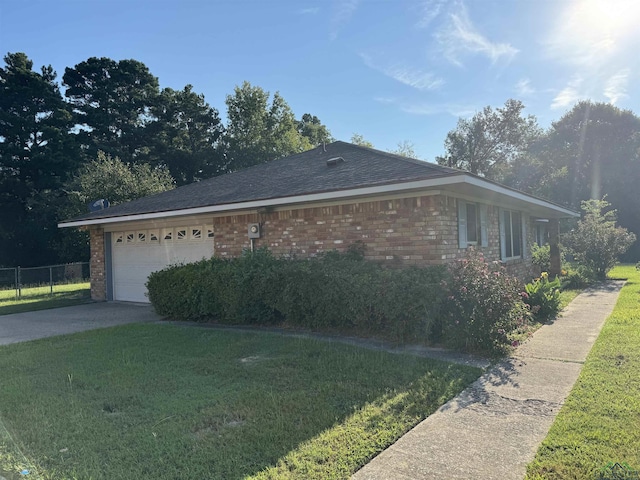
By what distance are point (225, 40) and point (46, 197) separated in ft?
88.6

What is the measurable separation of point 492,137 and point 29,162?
39954 millimetres

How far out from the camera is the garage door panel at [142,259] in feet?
40.9

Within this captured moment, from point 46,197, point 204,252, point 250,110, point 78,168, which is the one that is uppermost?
point 250,110

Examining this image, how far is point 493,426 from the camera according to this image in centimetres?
393

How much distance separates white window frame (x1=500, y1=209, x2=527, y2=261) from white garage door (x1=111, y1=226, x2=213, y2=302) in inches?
306

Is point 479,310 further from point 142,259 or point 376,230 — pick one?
point 142,259

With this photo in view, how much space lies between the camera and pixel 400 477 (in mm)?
3080

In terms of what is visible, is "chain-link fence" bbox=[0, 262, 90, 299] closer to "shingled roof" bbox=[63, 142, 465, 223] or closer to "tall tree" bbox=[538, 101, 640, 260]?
"shingled roof" bbox=[63, 142, 465, 223]

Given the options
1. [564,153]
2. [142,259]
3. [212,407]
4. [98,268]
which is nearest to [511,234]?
[212,407]

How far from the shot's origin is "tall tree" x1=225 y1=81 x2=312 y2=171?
37.7 metres

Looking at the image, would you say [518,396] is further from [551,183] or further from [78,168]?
[78,168]

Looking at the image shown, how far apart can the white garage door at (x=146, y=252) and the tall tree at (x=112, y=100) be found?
24752 mm

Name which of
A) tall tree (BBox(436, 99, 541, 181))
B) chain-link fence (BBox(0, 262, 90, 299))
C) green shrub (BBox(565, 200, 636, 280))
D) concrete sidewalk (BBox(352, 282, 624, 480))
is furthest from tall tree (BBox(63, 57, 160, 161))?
concrete sidewalk (BBox(352, 282, 624, 480))

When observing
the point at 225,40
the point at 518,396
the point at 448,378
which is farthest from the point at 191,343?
the point at 225,40
